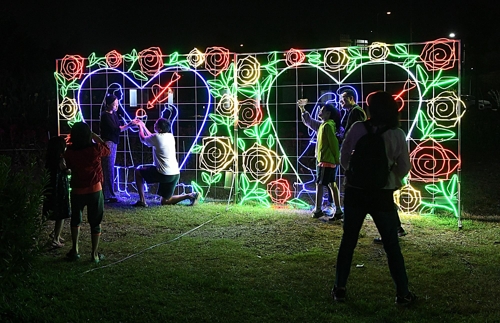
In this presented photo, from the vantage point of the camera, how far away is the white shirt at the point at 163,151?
963 cm

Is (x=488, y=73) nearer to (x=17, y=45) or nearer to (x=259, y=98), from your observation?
(x=17, y=45)

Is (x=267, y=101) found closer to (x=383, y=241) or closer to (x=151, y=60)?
(x=151, y=60)

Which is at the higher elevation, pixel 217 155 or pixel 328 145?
pixel 328 145

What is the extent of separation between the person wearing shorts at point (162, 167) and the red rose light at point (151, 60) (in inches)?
42.2

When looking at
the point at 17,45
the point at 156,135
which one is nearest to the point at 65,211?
the point at 156,135

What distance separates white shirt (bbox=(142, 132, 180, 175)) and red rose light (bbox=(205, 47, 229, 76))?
137 centimetres

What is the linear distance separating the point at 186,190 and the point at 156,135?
265cm

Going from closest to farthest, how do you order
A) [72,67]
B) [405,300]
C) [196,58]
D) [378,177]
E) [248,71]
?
1. [378,177]
2. [405,300]
3. [248,71]
4. [196,58]
5. [72,67]

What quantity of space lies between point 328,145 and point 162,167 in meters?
2.87

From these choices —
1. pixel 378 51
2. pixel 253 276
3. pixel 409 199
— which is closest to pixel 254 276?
pixel 253 276

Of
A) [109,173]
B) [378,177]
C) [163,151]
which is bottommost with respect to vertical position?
[109,173]

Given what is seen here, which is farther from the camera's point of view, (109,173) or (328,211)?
(109,173)

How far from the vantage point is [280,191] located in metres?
10.1

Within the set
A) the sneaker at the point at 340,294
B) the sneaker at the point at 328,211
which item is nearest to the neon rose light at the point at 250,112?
the sneaker at the point at 328,211
